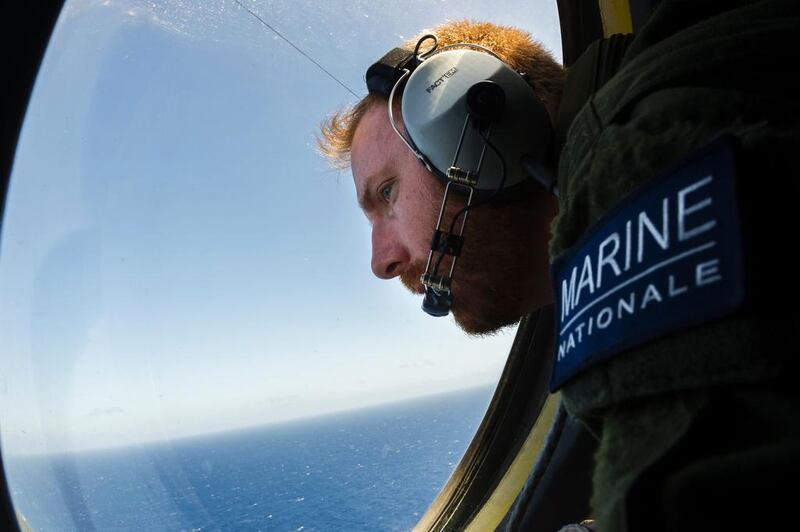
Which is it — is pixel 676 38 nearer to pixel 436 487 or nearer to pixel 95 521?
pixel 95 521

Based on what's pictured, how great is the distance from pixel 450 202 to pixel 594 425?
43 cm

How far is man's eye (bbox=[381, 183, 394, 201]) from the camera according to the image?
83 cm

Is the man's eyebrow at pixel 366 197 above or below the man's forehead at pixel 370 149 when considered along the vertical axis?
below

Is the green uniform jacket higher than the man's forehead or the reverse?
the reverse

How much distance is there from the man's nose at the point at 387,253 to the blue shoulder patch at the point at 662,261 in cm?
55

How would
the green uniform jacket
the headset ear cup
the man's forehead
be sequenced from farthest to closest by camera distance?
the man's forehead
the headset ear cup
the green uniform jacket

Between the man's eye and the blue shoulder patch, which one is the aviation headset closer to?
the man's eye

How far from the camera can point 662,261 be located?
261mm

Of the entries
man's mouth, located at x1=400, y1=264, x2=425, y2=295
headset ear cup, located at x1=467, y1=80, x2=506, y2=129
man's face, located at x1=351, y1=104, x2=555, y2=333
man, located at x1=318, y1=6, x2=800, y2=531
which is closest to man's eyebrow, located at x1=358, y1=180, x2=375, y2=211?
man's face, located at x1=351, y1=104, x2=555, y2=333

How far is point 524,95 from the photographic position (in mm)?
665

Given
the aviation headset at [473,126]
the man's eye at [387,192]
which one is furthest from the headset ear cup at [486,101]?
the man's eye at [387,192]

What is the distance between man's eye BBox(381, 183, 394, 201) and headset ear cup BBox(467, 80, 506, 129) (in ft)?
0.72

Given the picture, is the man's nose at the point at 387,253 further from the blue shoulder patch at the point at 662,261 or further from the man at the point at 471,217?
the blue shoulder patch at the point at 662,261

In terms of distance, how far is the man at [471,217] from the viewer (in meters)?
0.73
